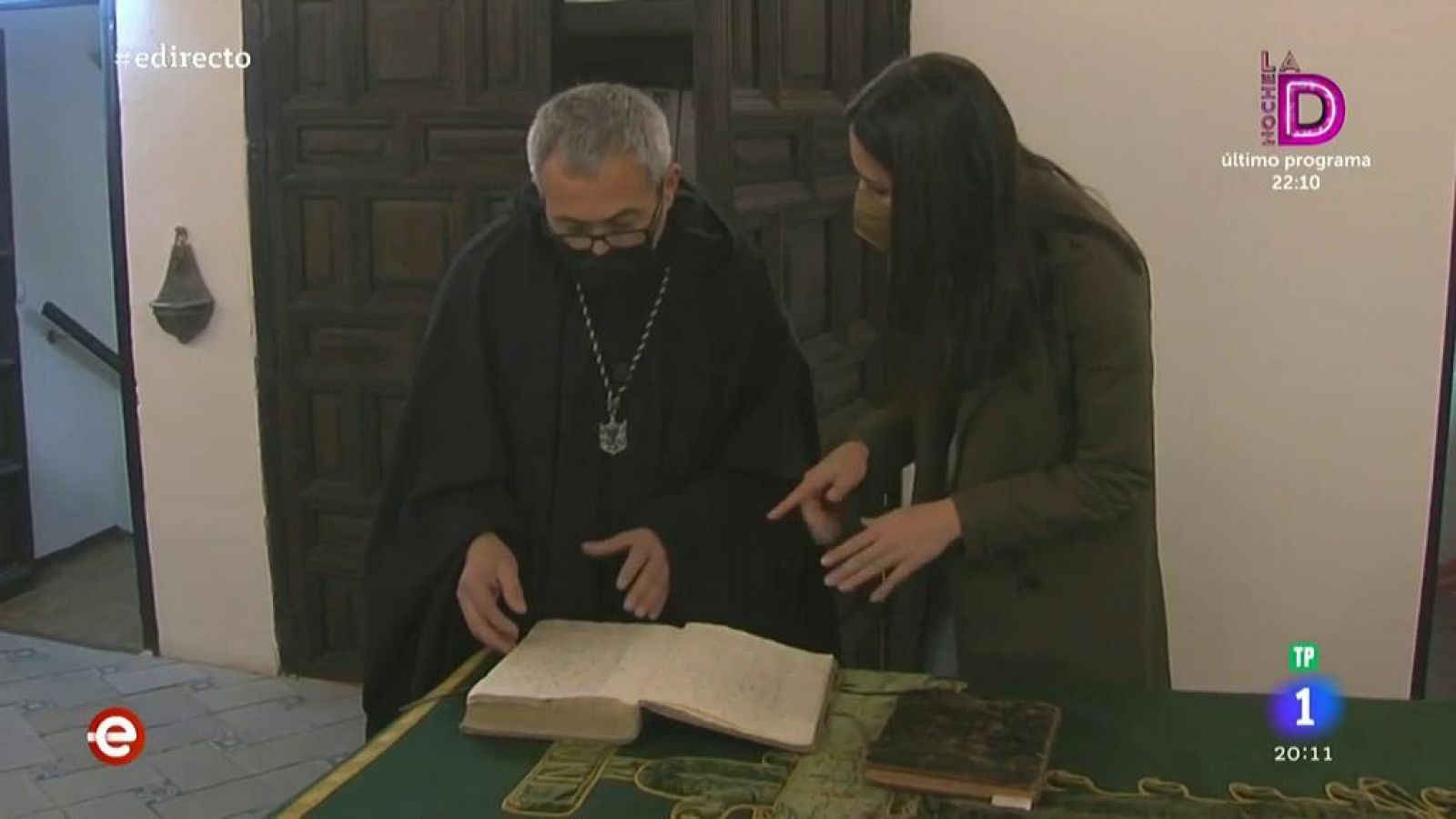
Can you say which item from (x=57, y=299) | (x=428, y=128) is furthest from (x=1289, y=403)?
(x=57, y=299)

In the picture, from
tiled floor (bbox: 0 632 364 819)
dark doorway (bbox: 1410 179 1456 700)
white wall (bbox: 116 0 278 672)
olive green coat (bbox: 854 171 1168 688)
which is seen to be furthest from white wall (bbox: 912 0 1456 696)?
tiled floor (bbox: 0 632 364 819)

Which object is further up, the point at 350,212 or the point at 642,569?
the point at 350,212

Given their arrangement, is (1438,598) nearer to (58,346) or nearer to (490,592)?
(490,592)

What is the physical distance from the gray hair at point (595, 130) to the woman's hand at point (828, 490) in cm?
42

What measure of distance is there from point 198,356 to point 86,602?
45.4 inches

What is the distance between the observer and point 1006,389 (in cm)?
173

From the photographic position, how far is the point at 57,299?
489 centimetres

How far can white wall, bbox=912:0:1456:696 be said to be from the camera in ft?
9.82

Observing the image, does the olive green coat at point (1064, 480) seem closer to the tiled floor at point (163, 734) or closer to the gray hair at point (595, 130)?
the gray hair at point (595, 130)

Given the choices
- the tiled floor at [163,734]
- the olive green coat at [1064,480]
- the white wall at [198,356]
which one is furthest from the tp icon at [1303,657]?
the white wall at [198,356]

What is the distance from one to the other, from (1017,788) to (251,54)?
309 centimetres

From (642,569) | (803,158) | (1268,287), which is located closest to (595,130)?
(642,569)

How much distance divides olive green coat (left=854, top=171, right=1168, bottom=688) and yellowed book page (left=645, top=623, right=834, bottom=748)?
253 mm

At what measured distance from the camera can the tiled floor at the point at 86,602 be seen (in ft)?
14.1
